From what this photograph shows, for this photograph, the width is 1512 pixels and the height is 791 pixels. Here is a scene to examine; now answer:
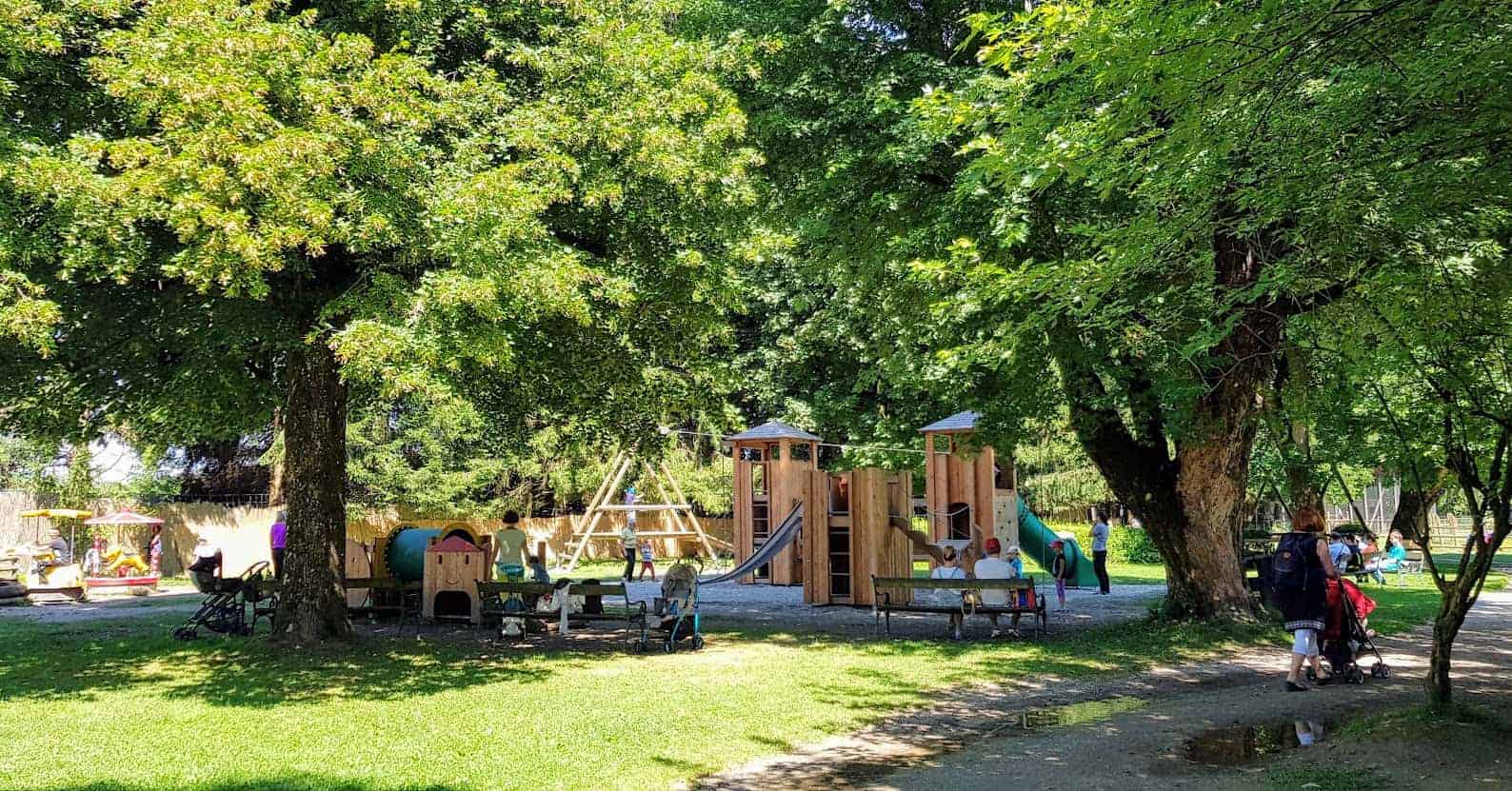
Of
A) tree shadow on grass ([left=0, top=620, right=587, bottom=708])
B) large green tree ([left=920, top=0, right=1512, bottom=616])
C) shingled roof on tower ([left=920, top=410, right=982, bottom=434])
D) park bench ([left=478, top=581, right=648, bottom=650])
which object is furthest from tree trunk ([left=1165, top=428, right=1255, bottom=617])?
tree shadow on grass ([left=0, top=620, right=587, bottom=708])

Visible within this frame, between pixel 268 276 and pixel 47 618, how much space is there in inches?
384

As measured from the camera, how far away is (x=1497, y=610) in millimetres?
16281

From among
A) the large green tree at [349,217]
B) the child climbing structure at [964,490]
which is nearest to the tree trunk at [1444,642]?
the large green tree at [349,217]

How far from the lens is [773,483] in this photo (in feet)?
85.6

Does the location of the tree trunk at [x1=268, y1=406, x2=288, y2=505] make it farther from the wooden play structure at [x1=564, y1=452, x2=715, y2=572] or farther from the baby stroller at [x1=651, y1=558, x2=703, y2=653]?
the baby stroller at [x1=651, y1=558, x2=703, y2=653]

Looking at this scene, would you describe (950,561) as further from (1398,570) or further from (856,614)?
(1398,570)

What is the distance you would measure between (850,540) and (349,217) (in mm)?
10667

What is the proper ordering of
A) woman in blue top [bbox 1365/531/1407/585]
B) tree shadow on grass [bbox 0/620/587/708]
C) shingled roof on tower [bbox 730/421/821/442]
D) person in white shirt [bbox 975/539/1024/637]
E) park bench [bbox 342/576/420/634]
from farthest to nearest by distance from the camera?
1. shingled roof on tower [bbox 730/421/821/442]
2. woman in blue top [bbox 1365/531/1407/585]
3. park bench [bbox 342/576/420/634]
4. person in white shirt [bbox 975/539/1024/637]
5. tree shadow on grass [bbox 0/620/587/708]

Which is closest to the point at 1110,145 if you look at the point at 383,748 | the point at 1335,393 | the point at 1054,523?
the point at 1335,393

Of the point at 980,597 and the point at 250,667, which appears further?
the point at 980,597

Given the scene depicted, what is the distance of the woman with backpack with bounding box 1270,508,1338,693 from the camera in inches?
353

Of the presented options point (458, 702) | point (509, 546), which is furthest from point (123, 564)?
point (458, 702)

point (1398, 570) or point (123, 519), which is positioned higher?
point (123, 519)

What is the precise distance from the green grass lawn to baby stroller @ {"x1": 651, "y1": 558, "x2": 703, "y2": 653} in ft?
1.63
